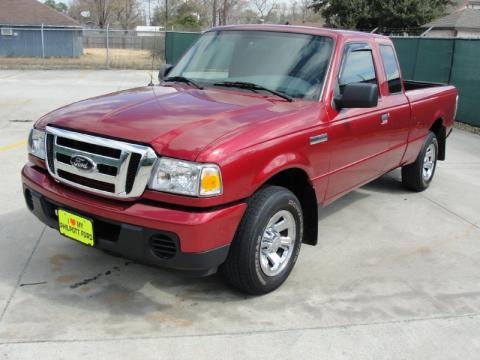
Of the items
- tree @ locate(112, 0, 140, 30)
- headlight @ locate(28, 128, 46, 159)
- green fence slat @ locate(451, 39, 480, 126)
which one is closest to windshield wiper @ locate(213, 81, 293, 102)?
headlight @ locate(28, 128, 46, 159)

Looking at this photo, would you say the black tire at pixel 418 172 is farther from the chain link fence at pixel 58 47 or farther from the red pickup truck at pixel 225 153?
the chain link fence at pixel 58 47

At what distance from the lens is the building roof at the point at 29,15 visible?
35.9 m

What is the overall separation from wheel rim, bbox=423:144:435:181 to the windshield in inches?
109

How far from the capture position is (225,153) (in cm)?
315

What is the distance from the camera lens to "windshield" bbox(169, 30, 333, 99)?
4.28m

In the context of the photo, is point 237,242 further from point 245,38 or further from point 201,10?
point 201,10

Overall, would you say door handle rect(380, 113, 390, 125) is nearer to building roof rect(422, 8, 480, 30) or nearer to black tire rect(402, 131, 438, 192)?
black tire rect(402, 131, 438, 192)

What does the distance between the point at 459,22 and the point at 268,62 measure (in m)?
37.9

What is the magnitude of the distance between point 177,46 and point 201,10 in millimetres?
42610

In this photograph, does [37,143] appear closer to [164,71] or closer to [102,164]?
[102,164]

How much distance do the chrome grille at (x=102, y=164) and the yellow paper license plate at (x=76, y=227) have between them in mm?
196

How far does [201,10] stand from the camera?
2532 inches

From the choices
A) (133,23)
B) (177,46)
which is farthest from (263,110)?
(133,23)

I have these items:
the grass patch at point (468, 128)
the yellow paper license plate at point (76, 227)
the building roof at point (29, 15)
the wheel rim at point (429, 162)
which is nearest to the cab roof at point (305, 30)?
the wheel rim at point (429, 162)
